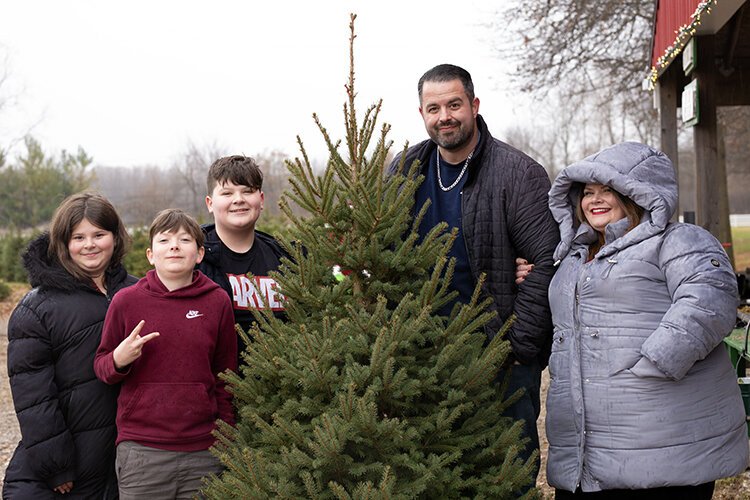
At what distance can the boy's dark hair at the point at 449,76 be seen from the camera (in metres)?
3.93

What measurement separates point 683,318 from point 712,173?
8.03 m

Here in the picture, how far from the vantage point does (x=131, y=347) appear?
322cm

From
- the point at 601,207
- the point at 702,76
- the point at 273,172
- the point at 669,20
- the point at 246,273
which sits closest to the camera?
the point at 601,207

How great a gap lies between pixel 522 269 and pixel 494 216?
0.29 metres

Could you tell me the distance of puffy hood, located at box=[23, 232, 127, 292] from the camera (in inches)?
140

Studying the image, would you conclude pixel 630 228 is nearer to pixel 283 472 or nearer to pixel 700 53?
pixel 283 472

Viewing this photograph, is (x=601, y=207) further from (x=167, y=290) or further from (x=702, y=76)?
(x=702, y=76)

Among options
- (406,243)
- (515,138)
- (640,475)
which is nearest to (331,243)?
(406,243)

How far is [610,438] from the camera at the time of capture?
329 cm

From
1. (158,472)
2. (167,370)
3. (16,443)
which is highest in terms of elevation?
(167,370)

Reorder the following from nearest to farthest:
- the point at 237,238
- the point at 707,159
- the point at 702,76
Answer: the point at 237,238, the point at 702,76, the point at 707,159

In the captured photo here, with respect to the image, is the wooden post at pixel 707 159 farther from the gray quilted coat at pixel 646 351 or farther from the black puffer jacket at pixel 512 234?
the gray quilted coat at pixel 646 351

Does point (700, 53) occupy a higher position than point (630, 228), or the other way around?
point (700, 53)

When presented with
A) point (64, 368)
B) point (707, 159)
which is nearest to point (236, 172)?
point (64, 368)
